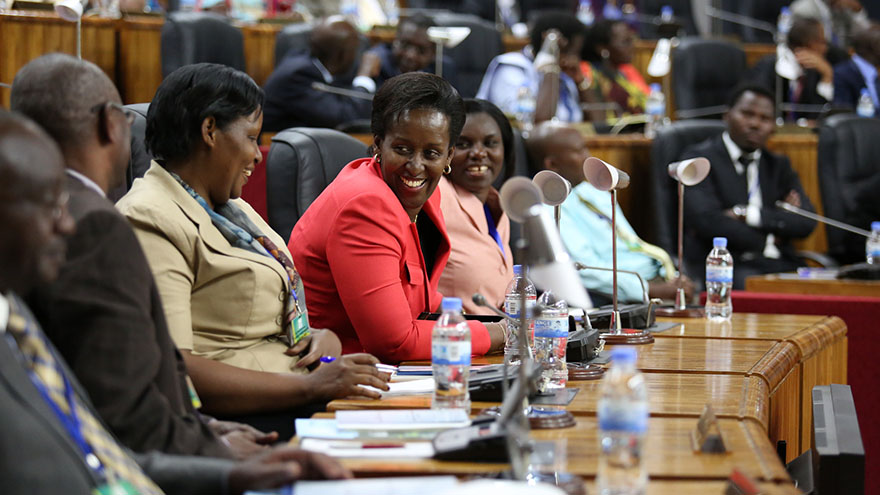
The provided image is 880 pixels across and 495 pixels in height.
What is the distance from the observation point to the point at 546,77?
5.52 m

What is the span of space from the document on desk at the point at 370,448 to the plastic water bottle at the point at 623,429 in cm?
28

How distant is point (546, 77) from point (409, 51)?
717 mm

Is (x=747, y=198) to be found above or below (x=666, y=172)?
below

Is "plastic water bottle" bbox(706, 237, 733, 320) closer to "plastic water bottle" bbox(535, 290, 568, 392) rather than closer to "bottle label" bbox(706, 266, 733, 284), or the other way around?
"bottle label" bbox(706, 266, 733, 284)

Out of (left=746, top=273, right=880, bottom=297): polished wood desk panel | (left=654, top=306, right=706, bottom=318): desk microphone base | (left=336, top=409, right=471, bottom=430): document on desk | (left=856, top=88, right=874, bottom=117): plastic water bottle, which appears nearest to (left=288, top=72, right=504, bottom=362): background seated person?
(left=336, top=409, right=471, bottom=430): document on desk

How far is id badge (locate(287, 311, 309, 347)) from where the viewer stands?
2150 mm

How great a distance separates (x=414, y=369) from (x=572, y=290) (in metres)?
0.85

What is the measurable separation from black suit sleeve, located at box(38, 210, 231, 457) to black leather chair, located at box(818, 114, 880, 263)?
4.63m

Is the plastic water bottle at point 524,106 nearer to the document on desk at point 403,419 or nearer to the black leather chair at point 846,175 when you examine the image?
the black leather chair at point 846,175

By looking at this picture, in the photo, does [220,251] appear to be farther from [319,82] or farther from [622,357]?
[319,82]

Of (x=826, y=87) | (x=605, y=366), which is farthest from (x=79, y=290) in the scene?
(x=826, y=87)

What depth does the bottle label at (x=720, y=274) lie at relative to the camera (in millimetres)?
3205

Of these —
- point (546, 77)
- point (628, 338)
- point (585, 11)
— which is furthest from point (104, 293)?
point (585, 11)

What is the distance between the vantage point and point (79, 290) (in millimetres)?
1408
